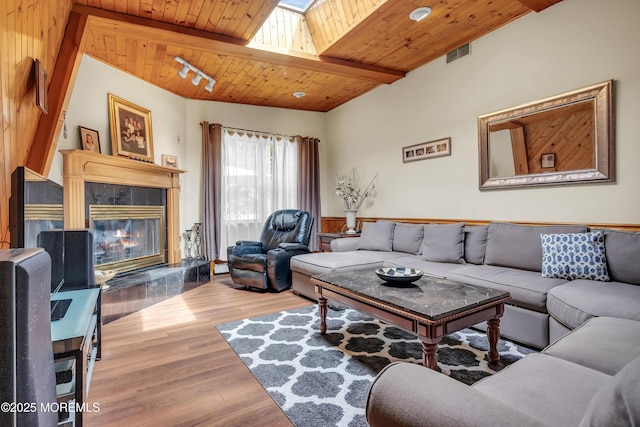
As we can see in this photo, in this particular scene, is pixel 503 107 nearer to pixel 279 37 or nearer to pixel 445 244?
pixel 445 244

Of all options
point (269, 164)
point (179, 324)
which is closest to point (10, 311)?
point (179, 324)

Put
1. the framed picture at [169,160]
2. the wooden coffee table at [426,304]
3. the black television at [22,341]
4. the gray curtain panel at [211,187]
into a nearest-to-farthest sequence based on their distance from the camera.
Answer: the black television at [22,341], the wooden coffee table at [426,304], the framed picture at [169,160], the gray curtain panel at [211,187]

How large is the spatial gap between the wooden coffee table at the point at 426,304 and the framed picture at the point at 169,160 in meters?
3.14

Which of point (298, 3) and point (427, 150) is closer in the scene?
point (298, 3)

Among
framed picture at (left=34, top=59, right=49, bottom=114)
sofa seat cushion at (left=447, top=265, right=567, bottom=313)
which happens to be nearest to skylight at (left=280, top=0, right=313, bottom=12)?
framed picture at (left=34, top=59, right=49, bottom=114)

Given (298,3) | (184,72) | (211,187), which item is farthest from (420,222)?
(184,72)

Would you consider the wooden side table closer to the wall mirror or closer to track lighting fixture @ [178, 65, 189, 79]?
the wall mirror

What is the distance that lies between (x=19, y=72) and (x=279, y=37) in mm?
2380

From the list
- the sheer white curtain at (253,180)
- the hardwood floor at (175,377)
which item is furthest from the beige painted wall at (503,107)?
the hardwood floor at (175,377)

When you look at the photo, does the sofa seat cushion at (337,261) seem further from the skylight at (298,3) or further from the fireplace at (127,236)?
the skylight at (298,3)

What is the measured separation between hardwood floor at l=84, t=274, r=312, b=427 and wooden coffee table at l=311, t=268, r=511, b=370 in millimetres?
788

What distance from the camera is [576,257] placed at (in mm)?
2248

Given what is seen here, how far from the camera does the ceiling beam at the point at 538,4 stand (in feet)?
8.82

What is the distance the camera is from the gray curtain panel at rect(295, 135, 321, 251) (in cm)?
551
